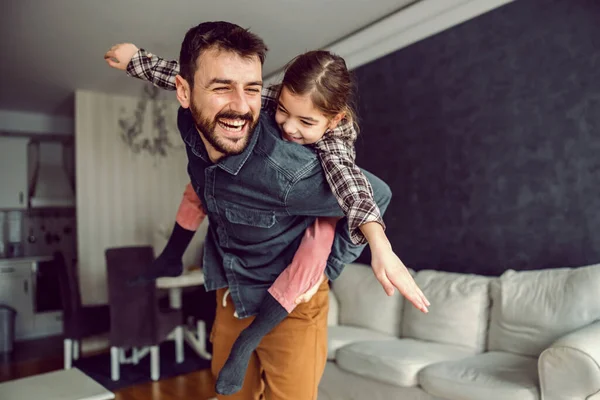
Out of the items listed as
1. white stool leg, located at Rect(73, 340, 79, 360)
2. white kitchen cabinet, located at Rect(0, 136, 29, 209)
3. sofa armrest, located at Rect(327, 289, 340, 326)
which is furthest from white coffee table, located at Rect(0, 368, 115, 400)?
white kitchen cabinet, located at Rect(0, 136, 29, 209)

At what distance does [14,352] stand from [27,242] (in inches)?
66.5

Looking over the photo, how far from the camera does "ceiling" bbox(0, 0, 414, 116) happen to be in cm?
352

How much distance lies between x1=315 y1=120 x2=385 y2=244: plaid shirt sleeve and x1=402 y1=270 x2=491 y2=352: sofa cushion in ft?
6.77

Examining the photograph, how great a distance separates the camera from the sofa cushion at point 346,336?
10.8 feet

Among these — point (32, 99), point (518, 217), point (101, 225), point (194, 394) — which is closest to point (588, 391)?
point (518, 217)

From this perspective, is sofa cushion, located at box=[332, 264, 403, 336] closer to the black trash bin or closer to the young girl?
the young girl

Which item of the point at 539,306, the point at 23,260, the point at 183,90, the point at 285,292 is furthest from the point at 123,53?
the point at 23,260

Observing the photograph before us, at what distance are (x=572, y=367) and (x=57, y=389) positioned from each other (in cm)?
232

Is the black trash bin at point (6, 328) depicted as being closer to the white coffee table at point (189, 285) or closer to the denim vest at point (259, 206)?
the white coffee table at point (189, 285)

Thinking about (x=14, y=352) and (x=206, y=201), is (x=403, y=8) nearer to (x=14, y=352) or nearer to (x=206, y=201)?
(x=206, y=201)

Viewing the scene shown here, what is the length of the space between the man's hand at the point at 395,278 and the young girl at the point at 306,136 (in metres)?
0.14

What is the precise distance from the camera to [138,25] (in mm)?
3822

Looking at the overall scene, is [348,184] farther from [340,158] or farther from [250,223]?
[250,223]

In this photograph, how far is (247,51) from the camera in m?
1.19
